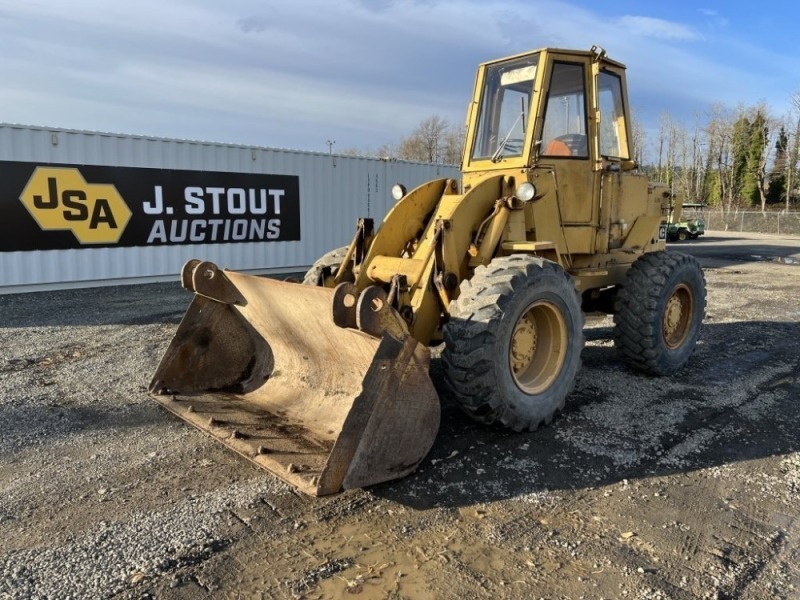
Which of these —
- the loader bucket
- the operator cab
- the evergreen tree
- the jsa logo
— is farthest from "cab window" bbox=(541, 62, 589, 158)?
the evergreen tree

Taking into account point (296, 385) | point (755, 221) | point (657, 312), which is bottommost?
point (296, 385)

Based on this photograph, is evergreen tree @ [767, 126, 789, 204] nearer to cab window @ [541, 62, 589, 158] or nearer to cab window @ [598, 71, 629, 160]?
cab window @ [598, 71, 629, 160]

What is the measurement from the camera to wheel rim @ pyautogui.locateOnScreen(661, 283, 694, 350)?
6340mm

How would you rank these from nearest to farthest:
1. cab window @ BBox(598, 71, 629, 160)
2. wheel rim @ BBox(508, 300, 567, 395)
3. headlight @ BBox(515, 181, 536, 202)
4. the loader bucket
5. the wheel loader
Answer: the loader bucket, the wheel loader, wheel rim @ BBox(508, 300, 567, 395), headlight @ BBox(515, 181, 536, 202), cab window @ BBox(598, 71, 629, 160)

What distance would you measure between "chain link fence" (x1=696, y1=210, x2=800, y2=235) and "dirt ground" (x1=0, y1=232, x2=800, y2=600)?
40474 mm

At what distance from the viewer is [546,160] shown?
5.38m

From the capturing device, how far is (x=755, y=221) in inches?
1622

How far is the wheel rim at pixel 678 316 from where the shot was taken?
20.8 ft

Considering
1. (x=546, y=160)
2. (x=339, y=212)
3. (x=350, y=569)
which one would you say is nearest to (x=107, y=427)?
(x=350, y=569)

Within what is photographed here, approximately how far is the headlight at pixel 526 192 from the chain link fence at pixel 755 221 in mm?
42277

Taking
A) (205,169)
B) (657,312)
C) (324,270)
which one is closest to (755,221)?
(205,169)

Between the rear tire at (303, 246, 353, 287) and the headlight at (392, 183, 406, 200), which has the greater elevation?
the headlight at (392, 183, 406, 200)

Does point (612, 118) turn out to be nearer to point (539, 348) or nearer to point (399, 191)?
point (399, 191)

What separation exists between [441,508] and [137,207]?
36.0 feet
